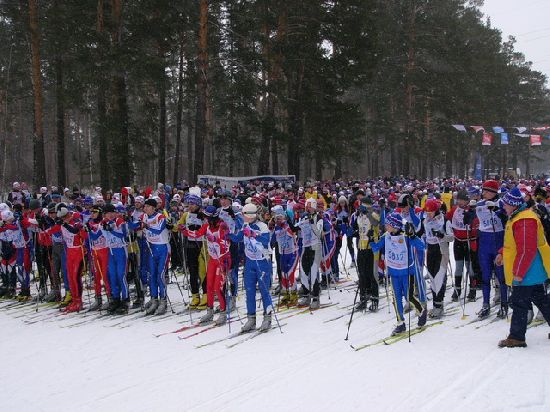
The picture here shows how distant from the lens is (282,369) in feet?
20.9

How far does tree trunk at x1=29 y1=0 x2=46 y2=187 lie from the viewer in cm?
2167

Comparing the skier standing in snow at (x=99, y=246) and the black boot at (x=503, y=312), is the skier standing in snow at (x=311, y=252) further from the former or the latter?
the skier standing in snow at (x=99, y=246)

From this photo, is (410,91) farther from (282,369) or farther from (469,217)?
(282,369)

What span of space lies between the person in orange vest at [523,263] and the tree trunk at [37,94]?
70.1 feet

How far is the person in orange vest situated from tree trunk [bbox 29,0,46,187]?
21.4m

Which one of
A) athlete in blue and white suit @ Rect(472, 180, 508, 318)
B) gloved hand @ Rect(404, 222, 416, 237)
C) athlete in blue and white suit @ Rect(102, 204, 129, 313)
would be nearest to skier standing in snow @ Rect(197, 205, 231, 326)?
athlete in blue and white suit @ Rect(102, 204, 129, 313)

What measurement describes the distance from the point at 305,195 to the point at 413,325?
9.98m

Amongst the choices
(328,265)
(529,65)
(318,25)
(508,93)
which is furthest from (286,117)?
→ (529,65)

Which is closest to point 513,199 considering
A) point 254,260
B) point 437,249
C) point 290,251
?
point 437,249

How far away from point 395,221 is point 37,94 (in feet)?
65.8

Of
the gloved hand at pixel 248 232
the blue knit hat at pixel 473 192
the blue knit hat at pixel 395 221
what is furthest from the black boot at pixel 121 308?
the blue knit hat at pixel 473 192

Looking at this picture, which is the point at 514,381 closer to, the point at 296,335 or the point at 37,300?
the point at 296,335

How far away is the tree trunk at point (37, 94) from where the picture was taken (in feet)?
71.1

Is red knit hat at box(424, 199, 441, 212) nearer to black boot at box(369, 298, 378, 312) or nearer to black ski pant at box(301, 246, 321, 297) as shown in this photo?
black boot at box(369, 298, 378, 312)
